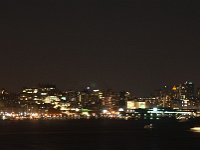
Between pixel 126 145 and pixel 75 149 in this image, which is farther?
pixel 126 145

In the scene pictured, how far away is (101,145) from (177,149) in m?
9.78

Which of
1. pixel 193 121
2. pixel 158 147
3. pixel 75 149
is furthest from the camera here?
pixel 193 121

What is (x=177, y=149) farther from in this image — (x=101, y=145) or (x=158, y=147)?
(x=101, y=145)

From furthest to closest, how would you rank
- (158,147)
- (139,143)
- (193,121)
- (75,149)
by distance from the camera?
(193,121), (139,143), (158,147), (75,149)

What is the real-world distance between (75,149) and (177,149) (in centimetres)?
1184

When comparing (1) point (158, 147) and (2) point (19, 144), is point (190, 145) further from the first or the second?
(2) point (19, 144)

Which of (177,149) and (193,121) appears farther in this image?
(193,121)

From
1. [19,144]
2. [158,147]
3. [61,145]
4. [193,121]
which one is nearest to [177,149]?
[158,147]

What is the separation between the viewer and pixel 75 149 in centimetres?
6169

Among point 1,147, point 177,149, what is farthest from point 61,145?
point 177,149

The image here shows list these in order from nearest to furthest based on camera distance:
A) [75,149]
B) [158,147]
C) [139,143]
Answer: [75,149], [158,147], [139,143]

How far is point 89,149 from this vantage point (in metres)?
62.1

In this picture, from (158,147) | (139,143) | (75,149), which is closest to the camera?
(75,149)

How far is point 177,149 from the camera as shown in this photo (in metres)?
63.5
